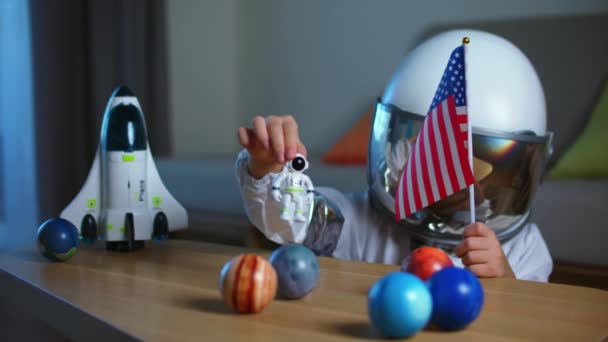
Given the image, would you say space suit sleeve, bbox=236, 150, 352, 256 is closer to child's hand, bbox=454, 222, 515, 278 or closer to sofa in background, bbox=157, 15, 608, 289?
child's hand, bbox=454, 222, 515, 278

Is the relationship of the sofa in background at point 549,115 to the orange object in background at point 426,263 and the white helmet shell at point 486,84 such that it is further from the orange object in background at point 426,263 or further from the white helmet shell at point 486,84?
the orange object in background at point 426,263

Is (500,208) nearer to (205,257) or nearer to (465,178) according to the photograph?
(465,178)

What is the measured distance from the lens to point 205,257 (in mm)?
1043

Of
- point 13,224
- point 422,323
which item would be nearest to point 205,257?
point 422,323

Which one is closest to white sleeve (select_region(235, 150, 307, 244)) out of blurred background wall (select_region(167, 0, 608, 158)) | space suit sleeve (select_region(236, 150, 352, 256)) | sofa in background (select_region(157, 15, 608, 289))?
space suit sleeve (select_region(236, 150, 352, 256))

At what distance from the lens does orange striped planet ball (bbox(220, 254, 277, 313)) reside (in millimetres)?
695

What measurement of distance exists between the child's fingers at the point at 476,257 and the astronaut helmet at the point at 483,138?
0.24 metres

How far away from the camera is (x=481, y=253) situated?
0.95m

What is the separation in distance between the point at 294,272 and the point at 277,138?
238 mm

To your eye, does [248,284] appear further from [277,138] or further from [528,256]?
[528,256]

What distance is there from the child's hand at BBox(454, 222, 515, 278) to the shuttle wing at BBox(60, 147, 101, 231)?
1.86 ft

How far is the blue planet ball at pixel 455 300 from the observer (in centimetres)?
65

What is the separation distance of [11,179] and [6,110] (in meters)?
0.26

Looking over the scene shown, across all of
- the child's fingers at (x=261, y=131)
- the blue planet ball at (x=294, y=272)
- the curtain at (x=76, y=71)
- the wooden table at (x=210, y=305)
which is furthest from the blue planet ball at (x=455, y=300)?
the curtain at (x=76, y=71)
